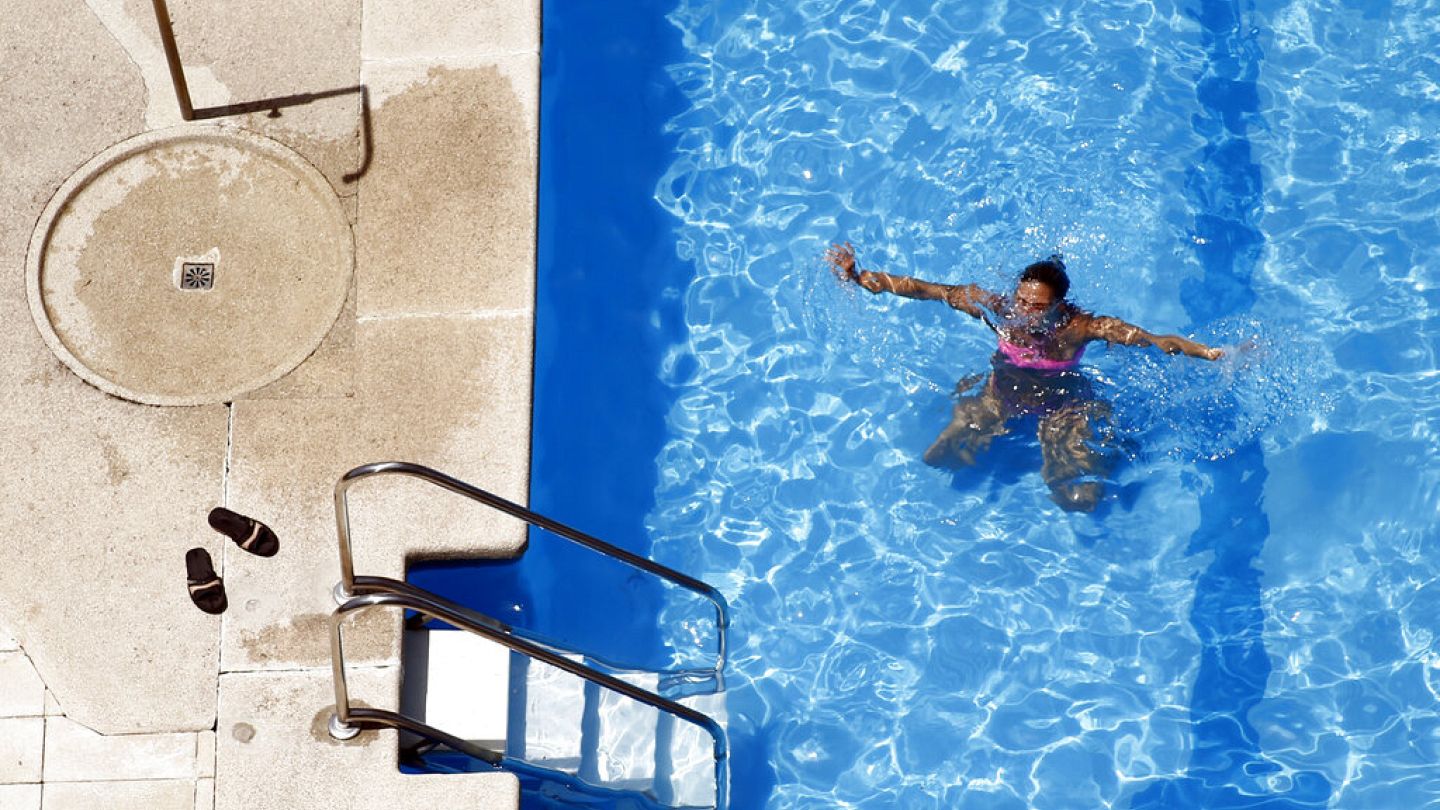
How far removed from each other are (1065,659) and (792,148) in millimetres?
3400

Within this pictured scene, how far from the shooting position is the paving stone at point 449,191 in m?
6.47

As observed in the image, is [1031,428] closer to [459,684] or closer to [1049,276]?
[1049,276]

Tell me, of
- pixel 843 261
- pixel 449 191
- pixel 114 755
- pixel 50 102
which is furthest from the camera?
pixel 843 261

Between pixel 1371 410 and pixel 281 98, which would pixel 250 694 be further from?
pixel 1371 410

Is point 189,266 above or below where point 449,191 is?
below

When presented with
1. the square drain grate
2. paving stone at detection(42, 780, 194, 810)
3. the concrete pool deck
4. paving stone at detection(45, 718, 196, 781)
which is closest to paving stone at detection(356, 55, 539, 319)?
the concrete pool deck

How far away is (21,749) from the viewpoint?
568 centimetres

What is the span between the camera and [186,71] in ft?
22.9

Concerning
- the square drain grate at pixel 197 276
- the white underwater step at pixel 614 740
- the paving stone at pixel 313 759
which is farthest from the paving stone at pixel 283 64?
the white underwater step at pixel 614 740

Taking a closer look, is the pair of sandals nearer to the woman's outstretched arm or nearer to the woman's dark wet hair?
the woman's outstretched arm

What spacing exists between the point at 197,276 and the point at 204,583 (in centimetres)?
166

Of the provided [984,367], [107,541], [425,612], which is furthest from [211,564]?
[984,367]

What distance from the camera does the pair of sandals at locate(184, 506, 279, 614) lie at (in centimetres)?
573

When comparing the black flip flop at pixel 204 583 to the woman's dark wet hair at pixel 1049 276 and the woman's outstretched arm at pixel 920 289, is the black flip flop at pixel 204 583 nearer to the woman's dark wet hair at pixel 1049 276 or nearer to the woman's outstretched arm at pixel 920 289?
the woman's outstretched arm at pixel 920 289
